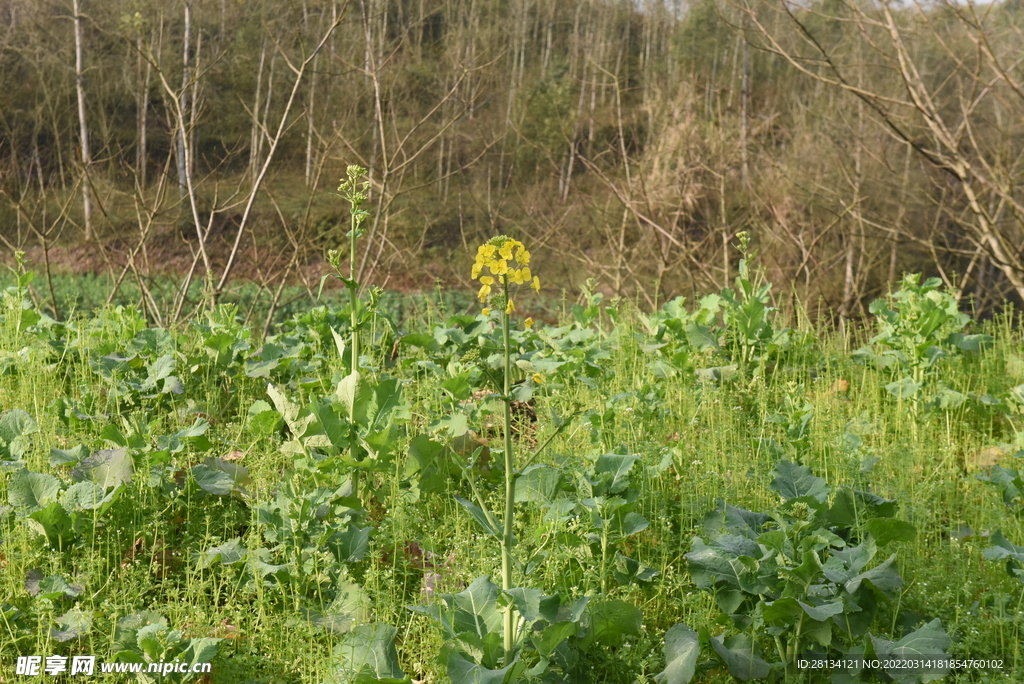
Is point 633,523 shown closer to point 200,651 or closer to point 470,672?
point 470,672

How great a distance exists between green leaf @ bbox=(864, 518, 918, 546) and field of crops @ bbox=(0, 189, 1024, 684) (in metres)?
0.01

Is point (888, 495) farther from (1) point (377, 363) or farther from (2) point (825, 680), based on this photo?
(1) point (377, 363)

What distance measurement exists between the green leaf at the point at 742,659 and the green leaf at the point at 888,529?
42cm

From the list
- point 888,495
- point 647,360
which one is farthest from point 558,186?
point 888,495

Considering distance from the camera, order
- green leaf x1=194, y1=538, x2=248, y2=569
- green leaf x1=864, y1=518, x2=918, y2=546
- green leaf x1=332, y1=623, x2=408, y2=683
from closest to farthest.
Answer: green leaf x1=332, y1=623, x2=408, y2=683 < green leaf x1=864, y1=518, x2=918, y2=546 < green leaf x1=194, y1=538, x2=248, y2=569

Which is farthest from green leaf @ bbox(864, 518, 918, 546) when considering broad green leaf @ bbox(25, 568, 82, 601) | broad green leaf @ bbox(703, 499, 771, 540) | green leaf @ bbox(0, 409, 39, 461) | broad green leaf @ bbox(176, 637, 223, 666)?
green leaf @ bbox(0, 409, 39, 461)

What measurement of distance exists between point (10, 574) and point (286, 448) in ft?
2.63

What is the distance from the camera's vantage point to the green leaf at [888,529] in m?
2.00

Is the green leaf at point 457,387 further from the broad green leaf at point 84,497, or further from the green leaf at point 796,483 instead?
the green leaf at point 796,483

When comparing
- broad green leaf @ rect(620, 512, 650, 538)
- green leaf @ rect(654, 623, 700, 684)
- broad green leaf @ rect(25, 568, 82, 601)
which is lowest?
broad green leaf @ rect(25, 568, 82, 601)

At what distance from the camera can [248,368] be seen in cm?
362

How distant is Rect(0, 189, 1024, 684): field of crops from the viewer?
1.89 meters

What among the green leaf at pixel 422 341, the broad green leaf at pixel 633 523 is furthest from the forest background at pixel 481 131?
the broad green leaf at pixel 633 523

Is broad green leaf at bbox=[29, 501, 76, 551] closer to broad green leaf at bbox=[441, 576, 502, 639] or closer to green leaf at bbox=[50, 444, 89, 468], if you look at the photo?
green leaf at bbox=[50, 444, 89, 468]
